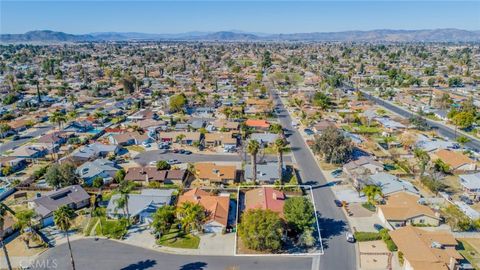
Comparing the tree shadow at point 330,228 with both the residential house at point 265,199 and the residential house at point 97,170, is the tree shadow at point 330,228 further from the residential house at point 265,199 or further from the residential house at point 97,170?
the residential house at point 97,170

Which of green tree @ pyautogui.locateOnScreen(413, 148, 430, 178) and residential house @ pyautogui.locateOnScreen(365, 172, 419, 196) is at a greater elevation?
green tree @ pyautogui.locateOnScreen(413, 148, 430, 178)

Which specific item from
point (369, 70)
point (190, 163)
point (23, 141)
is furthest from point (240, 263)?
point (369, 70)

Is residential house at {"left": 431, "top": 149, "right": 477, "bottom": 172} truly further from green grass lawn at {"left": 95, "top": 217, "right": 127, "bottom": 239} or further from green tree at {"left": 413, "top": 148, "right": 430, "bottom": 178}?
green grass lawn at {"left": 95, "top": 217, "right": 127, "bottom": 239}

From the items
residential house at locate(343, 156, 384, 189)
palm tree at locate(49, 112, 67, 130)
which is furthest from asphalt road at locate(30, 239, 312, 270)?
palm tree at locate(49, 112, 67, 130)

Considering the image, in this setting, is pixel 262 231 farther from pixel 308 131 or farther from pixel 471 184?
pixel 308 131

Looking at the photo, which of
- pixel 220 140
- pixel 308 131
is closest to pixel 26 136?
pixel 220 140

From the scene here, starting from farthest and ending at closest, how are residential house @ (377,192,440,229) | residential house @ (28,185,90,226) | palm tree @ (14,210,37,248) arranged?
residential house @ (28,185,90,226) < residential house @ (377,192,440,229) < palm tree @ (14,210,37,248)
